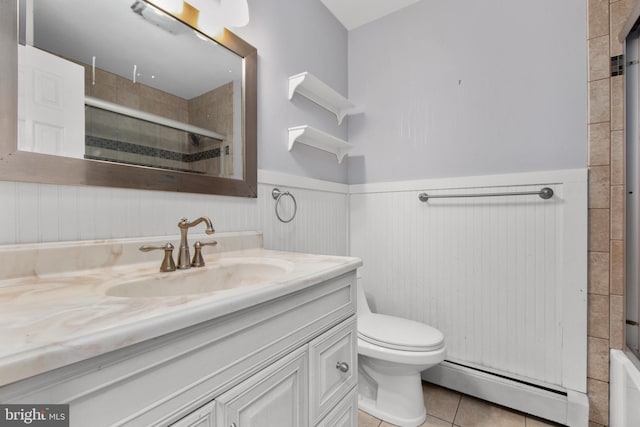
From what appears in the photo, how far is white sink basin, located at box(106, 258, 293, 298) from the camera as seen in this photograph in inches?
30.7

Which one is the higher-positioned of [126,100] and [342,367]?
[126,100]

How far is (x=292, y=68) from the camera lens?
1.61m

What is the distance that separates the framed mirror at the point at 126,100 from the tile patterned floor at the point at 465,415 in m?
1.42

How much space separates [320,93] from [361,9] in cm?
70

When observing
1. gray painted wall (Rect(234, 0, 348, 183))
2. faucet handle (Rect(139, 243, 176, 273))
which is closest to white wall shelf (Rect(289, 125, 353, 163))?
gray painted wall (Rect(234, 0, 348, 183))

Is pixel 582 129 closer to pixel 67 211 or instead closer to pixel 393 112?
pixel 393 112

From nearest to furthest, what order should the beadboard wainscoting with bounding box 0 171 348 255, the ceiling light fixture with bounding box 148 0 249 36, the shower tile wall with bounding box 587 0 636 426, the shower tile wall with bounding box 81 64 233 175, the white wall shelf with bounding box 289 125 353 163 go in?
the beadboard wainscoting with bounding box 0 171 348 255, the shower tile wall with bounding box 81 64 233 175, the ceiling light fixture with bounding box 148 0 249 36, the shower tile wall with bounding box 587 0 636 426, the white wall shelf with bounding box 289 125 353 163

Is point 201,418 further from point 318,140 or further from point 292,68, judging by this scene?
point 292,68

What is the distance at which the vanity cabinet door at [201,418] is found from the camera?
50 centimetres

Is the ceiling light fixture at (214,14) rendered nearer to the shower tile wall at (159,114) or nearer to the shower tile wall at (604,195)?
the shower tile wall at (159,114)

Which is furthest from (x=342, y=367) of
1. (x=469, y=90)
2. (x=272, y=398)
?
(x=469, y=90)

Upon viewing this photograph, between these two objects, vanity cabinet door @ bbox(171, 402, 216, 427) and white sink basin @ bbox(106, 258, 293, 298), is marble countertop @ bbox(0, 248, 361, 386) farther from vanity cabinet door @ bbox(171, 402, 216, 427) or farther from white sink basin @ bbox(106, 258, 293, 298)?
vanity cabinet door @ bbox(171, 402, 216, 427)

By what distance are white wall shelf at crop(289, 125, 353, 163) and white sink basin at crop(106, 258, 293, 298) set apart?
0.77 meters

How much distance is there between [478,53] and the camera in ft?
5.43
